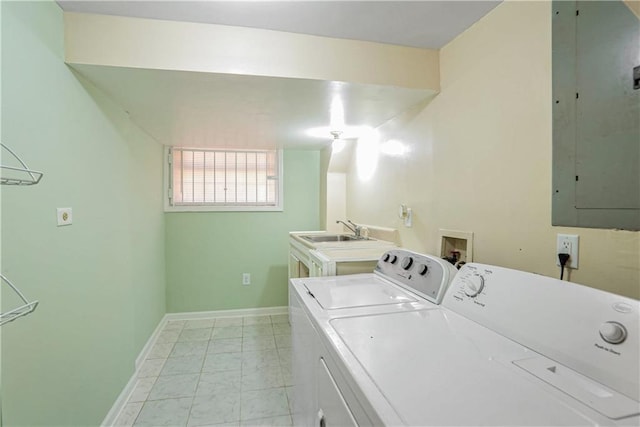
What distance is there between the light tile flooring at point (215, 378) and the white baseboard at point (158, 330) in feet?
0.14

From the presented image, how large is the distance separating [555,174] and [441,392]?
91 cm

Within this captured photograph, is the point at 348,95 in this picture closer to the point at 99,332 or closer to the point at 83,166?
the point at 83,166

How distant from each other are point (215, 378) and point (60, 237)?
147 cm

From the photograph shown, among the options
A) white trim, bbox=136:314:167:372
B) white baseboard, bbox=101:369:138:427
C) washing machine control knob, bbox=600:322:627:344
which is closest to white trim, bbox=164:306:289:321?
white trim, bbox=136:314:167:372

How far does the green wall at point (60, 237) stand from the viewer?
1.01 meters

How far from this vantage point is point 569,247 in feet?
3.30

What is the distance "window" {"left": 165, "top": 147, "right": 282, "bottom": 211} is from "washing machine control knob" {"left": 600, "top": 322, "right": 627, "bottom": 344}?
2.96 m

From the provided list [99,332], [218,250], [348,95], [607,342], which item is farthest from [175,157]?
[607,342]

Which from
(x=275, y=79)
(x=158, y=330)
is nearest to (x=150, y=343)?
(x=158, y=330)

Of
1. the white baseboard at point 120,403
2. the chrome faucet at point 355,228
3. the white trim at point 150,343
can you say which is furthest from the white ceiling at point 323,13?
the white trim at point 150,343

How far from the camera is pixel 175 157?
317cm

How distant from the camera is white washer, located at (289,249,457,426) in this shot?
2.79 feet

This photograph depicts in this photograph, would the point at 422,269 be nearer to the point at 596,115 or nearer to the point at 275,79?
the point at 596,115

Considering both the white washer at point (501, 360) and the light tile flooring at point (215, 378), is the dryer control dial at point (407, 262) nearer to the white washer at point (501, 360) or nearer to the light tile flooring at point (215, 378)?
the white washer at point (501, 360)
